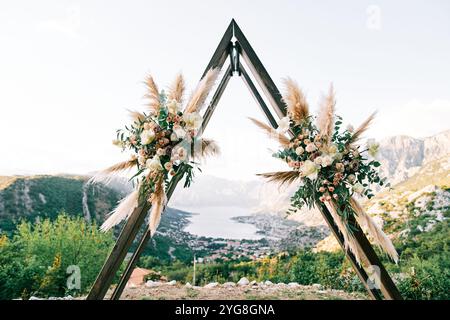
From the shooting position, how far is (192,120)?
203 cm

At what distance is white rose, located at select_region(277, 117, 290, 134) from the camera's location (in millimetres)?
2035

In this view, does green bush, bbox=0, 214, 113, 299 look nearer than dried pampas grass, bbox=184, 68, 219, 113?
No

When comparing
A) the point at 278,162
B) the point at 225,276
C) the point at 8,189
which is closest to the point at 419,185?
the point at 225,276

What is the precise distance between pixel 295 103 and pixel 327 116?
0.63 ft

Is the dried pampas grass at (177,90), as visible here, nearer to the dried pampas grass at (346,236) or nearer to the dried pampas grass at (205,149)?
the dried pampas grass at (205,149)

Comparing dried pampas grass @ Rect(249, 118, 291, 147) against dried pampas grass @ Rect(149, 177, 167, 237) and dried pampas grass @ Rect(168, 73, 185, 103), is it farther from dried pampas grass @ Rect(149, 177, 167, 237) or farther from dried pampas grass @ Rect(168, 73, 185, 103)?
dried pampas grass @ Rect(149, 177, 167, 237)

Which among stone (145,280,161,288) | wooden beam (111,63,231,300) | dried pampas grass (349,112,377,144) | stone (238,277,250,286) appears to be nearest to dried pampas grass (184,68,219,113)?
Result: wooden beam (111,63,231,300)

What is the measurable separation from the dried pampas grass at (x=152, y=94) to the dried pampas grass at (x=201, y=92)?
0.19 meters

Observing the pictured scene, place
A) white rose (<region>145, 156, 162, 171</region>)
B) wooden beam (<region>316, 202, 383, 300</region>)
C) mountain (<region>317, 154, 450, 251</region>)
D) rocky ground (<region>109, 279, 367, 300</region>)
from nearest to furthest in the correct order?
white rose (<region>145, 156, 162, 171</region>) < wooden beam (<region>316, 202, 383, 300</region>) < rocky ground (<region>109, 279, 367, 300</region>) < mountain (<region>317, 154, 450, 251</region>)

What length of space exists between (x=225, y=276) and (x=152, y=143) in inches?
156

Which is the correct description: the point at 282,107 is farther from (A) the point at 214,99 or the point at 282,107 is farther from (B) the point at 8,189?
(B) the point at 8,189

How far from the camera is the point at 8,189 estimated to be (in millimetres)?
6398

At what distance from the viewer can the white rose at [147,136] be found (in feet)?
6.54

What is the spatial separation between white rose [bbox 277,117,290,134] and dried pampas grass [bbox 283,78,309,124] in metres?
0.05
